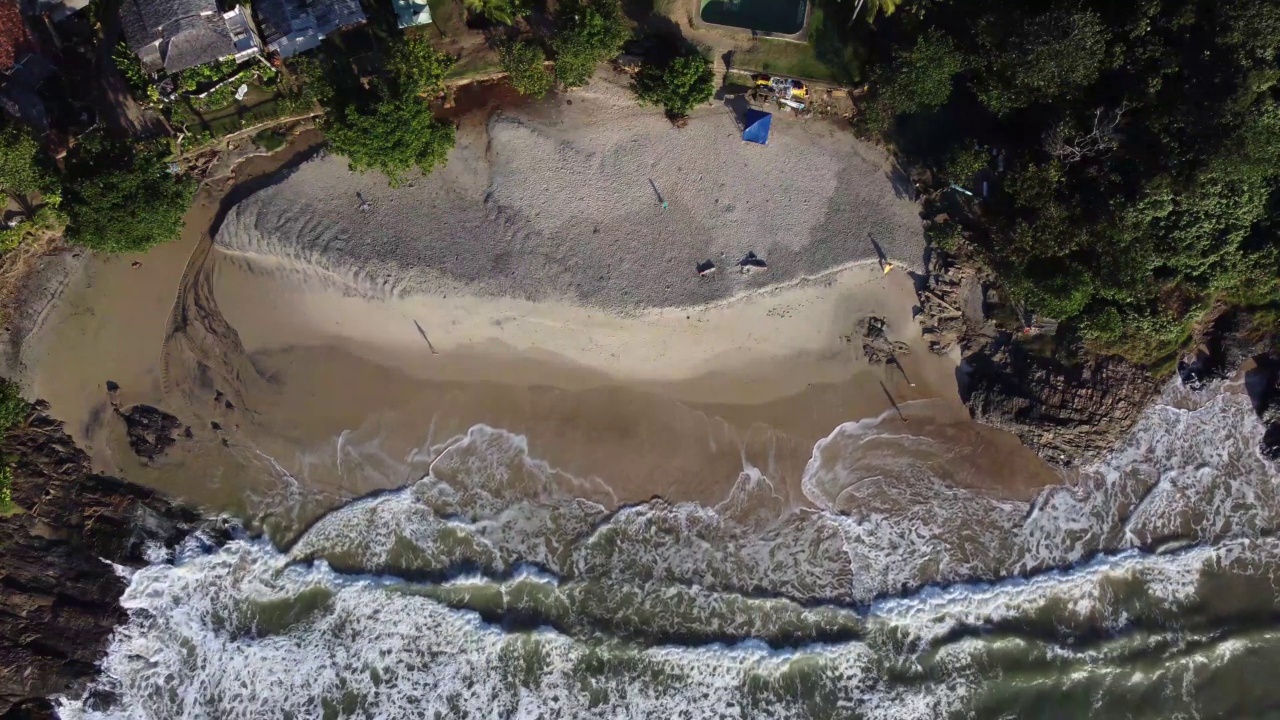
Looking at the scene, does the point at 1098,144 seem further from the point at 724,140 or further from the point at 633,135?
the point at 633,135

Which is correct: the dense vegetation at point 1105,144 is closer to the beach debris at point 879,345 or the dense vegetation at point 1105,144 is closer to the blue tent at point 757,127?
the blue tent at point 757,127

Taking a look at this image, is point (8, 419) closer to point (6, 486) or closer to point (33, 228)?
point (6, 486)

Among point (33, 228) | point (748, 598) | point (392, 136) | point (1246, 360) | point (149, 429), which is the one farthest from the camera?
point (1246, 360)

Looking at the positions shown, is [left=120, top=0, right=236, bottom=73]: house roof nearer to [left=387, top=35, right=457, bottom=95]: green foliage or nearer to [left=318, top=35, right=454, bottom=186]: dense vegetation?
[left=318, top=35, right=454, bottom=186]: dense vegetation

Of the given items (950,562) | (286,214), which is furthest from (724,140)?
(950,562)

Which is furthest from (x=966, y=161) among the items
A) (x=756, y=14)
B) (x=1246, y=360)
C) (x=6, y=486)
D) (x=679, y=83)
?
(x=6, y=486)
